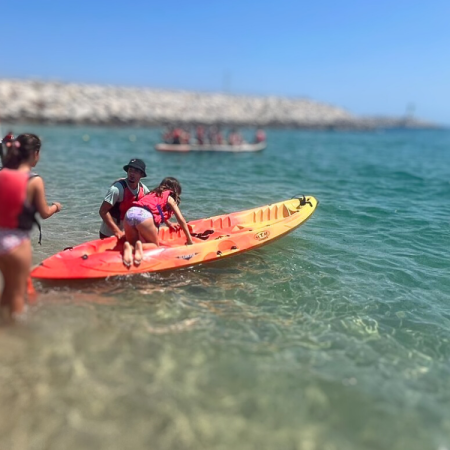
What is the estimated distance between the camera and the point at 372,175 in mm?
19953

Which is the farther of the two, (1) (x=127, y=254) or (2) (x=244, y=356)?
(1) (x=127, y=254)

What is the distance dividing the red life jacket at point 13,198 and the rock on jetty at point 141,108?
44590 millimetres

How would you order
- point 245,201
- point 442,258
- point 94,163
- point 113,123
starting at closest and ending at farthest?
1. point 442,258
2. point 245,201
3. point 94,163
4. point 113,123

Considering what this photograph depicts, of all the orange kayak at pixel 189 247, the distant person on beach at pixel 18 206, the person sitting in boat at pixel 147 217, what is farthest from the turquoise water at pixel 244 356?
the distant person on beach at pixel 18 206

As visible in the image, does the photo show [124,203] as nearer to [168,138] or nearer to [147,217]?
[147,217]

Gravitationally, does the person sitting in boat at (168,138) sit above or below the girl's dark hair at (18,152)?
below

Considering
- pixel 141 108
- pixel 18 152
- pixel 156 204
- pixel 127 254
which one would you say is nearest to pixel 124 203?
pixel 156 204

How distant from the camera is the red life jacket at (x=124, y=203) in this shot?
6.65 metres

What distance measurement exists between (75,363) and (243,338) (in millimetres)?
1901

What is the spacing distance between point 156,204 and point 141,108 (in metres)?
57.4

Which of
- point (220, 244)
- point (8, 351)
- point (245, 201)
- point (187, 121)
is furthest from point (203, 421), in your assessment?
point (187, 121)

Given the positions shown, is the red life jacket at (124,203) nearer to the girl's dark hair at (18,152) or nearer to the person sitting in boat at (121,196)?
the person sitting in boat at (121,196)

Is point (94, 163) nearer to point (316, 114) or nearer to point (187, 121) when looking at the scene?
point (187, 121)

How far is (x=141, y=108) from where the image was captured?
60.2m
